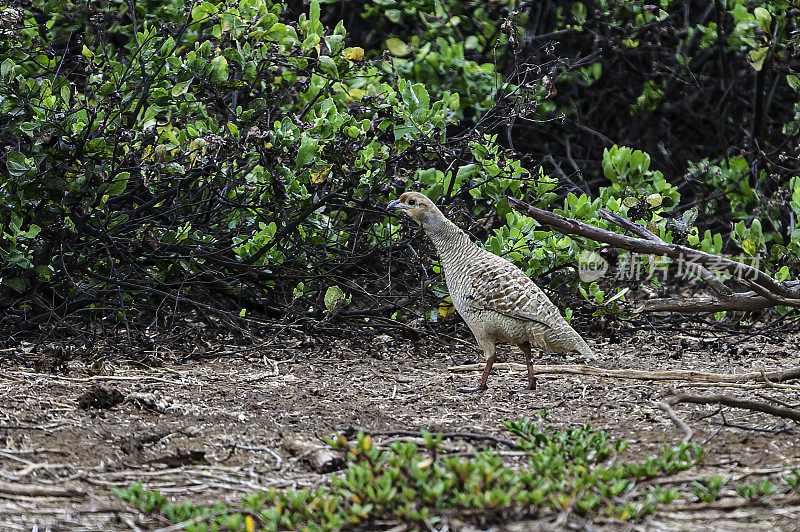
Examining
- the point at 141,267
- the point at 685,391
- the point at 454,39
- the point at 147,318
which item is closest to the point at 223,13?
the point at 141,267

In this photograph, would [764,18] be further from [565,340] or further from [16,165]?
[16,165]

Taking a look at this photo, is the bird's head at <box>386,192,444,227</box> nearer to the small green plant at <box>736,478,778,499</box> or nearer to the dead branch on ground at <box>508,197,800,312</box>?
the dead branch on ground at <box>508,197,800,312</box>

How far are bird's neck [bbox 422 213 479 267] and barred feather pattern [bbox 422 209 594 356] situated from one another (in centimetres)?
11

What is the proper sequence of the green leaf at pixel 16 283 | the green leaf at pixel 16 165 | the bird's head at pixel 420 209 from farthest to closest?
the bird's head at pixel 420 209 → the green leaf at pixel 16 283 → the green leaf at pixel 16 165

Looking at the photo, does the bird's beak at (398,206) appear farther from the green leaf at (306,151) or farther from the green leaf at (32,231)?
the green leaf at (32,231)

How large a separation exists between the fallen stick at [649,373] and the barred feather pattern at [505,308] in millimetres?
263

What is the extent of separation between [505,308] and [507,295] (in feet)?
0.27

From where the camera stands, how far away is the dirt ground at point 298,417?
9.65 ft

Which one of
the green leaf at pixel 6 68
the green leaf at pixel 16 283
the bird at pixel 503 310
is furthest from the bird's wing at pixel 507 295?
the green leaf at pixel 6 68

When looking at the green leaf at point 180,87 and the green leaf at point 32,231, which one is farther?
the green leaf at point 180,87

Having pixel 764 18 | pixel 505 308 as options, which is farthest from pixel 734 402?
pixel 764 18

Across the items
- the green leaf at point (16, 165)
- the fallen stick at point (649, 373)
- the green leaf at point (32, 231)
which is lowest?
the fallen stick at point (649, 373)

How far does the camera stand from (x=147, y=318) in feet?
19.5

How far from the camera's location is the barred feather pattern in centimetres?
489
